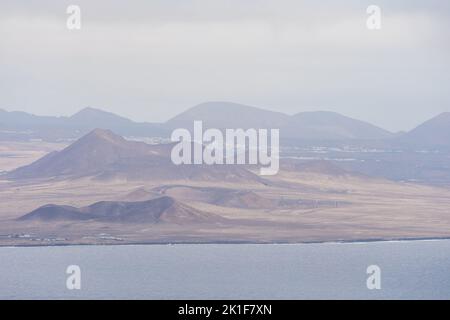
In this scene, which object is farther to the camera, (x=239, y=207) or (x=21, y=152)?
(x=21, y=152)

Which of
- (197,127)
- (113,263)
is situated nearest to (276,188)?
(113,263)

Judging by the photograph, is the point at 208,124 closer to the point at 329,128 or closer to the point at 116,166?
the point at 329,128

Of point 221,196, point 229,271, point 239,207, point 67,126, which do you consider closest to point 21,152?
point 67,126

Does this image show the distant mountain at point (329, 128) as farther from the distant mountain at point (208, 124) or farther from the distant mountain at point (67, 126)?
the distant mountain at point (67, 126)

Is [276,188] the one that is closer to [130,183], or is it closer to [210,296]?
[130,183]

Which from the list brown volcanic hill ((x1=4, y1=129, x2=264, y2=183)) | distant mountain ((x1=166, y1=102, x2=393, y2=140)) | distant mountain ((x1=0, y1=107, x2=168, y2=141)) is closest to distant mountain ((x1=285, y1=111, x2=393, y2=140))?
distant mountain ((x1=166, y1=102, x2=393, y2=140))

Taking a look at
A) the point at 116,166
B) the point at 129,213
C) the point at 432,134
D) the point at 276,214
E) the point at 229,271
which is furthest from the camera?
the point at 432,134

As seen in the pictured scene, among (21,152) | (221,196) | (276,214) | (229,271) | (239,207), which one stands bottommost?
(229,271)

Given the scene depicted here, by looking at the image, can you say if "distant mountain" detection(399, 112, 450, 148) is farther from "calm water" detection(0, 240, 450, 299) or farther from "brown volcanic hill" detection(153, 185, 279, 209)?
"calm water" detection(0, 240, 450, 299)

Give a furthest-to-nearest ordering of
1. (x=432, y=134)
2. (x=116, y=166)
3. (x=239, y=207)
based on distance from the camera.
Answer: (x=432, y=134) < (x=116, y=166) < (x=239, y=207)
